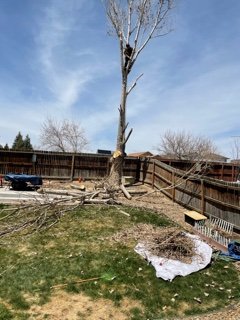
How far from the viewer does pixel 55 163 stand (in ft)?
67.1

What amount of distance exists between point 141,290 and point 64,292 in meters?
1.50

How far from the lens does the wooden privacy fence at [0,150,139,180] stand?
1984cm

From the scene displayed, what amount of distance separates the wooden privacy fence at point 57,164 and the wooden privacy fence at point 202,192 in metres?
4.05

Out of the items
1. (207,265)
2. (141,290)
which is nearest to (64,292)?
(141,290)

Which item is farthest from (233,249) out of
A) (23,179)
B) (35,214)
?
(23,179)

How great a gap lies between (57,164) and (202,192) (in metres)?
10.5

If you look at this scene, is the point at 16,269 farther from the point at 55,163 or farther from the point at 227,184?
the point at 55,163

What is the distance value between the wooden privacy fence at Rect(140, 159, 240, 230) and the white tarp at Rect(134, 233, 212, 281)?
90.0 inches

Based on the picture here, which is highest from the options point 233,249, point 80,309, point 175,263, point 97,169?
point 97,169

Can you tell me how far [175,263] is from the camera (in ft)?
25.5

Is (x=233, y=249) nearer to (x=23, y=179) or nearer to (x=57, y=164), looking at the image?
(x=23, y=179)

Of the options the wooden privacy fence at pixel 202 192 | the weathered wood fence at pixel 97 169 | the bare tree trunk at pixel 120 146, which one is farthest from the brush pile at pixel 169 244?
the bare tree trunk at pixel 120 146

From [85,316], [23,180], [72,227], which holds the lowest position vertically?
[85,316]

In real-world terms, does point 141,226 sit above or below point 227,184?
below
